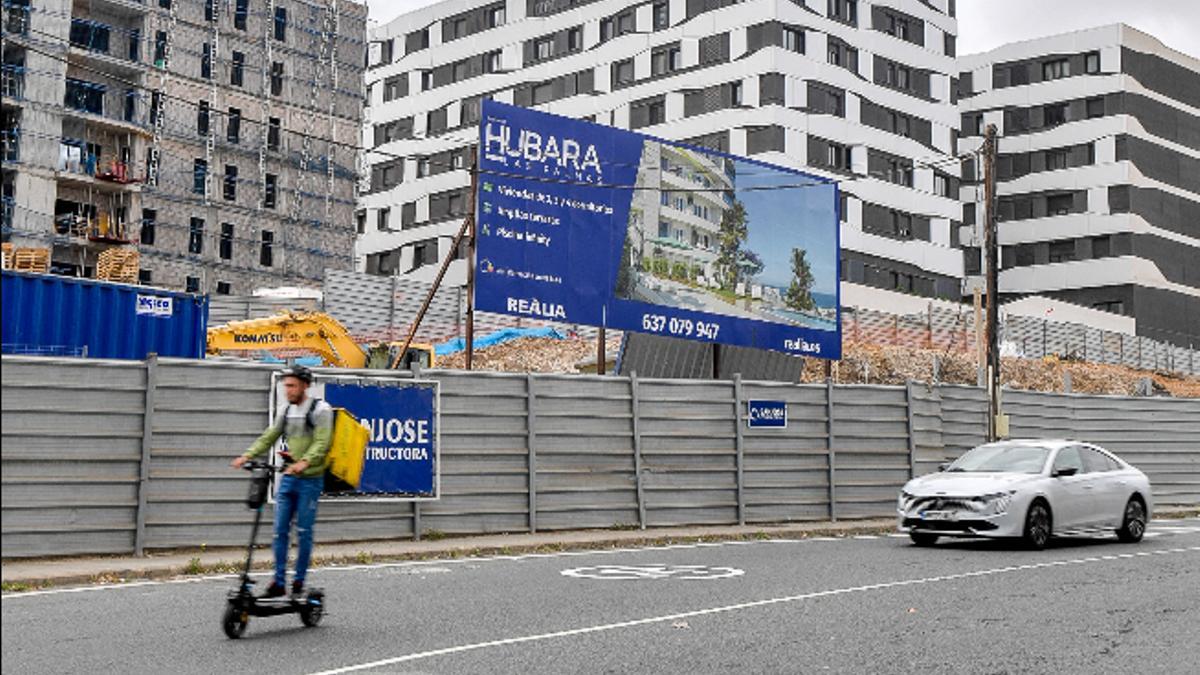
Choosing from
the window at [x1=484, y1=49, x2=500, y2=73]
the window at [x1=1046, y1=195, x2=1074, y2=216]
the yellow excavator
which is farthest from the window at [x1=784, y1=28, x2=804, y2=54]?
the yellow excavator

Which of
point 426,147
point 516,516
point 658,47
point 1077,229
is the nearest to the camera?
point 516,516

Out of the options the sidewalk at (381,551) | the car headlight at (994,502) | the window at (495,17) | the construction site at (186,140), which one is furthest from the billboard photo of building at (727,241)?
the window at (495,17)

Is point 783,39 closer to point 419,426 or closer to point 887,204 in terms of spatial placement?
point 887,204

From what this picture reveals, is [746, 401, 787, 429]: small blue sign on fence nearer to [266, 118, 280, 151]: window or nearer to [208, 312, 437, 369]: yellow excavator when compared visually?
[208, 312, 437, 369]: yellow excavator

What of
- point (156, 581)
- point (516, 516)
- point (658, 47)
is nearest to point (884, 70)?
point (658, 47)

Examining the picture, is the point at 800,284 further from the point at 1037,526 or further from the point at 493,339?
the point at 493,339

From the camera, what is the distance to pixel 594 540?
17.2m

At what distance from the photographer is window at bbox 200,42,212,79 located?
6825 centimetres

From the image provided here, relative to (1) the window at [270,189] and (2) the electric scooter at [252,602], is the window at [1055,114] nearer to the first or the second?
(1) the window at [270,189]

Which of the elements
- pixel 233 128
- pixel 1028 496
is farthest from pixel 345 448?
pixel 233 128

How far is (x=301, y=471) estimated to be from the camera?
8859 mm

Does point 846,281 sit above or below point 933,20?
below

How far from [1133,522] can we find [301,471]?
13.9m

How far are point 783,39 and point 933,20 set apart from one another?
12.6 m
